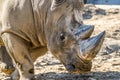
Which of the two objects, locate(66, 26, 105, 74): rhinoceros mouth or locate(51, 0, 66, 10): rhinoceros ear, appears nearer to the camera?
locate(66, 26, 105, 74): rhinoceros mouth

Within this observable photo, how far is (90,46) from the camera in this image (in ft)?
12.5

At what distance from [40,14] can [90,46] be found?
77cm

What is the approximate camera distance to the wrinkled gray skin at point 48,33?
390 centimetres

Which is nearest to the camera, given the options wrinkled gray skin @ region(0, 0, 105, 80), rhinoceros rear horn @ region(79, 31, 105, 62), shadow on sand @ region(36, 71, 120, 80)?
rhinoceros rear horn @ region(79, 31, 105, 62)

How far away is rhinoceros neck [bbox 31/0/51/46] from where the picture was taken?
14.1 ft

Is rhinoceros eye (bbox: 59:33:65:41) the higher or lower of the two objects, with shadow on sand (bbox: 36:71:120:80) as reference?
higher

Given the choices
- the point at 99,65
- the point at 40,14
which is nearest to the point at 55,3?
the point at 40,14

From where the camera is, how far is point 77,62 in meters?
3.96

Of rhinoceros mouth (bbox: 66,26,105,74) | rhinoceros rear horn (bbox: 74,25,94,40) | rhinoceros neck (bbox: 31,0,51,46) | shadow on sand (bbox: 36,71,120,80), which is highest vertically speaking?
rhinoceros neck (bbox: 31,0,51,46)

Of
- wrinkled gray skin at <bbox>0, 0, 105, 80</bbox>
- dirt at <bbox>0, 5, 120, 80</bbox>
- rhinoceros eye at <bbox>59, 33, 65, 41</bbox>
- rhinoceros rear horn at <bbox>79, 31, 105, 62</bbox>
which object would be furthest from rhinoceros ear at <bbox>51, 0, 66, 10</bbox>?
dirt at <bbox>0, 5, 120, 80</bbox>

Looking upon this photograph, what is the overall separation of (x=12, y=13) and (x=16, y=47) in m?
0.34

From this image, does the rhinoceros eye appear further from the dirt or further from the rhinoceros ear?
the dirt

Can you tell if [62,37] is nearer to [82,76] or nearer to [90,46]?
[90,46]

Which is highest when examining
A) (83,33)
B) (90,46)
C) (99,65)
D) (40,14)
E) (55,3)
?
(55,3)
